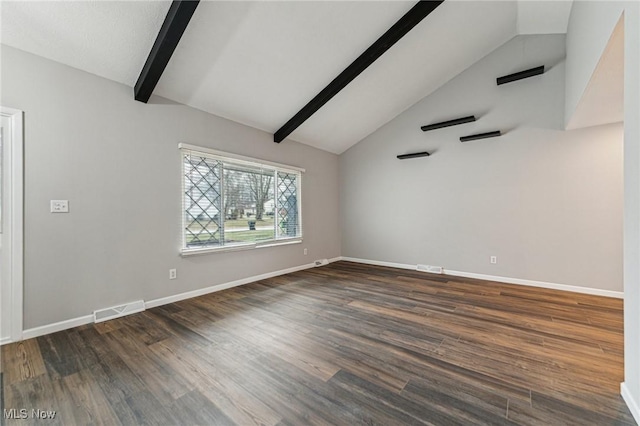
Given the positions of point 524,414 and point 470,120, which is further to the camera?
point 470,120

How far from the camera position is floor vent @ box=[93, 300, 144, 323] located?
102 inches

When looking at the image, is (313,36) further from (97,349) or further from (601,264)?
(601,264)

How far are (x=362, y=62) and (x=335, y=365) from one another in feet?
11.5

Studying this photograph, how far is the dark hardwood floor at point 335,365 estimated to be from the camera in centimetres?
139

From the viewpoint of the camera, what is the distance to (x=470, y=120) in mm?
4055

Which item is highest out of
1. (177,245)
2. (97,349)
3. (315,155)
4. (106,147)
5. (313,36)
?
(313,36)

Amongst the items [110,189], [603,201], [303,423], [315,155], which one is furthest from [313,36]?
[603,201]

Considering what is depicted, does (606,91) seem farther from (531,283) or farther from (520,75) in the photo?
(531,283)

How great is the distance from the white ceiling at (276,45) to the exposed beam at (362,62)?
9 cm

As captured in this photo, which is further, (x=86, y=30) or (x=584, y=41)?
(x=584, y=41)

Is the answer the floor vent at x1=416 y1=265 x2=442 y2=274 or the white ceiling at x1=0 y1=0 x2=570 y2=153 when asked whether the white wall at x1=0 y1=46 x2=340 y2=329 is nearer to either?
the white ceiling at x1=0 y1=0 x2=570 y2=153

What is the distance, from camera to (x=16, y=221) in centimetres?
218

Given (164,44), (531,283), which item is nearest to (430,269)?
(531,283)

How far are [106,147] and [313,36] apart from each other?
258cm
